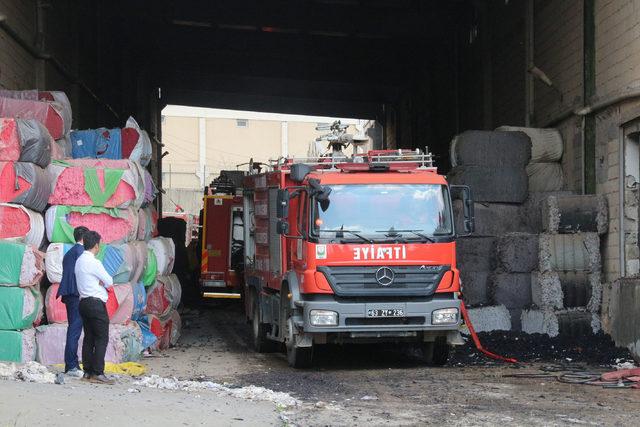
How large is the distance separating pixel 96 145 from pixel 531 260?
7018 millimetres

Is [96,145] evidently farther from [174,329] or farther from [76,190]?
[174,329]

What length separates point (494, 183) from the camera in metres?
16.0

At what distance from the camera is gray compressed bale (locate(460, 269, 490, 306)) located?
1545 centimetres

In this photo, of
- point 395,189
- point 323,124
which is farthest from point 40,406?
point 323,124

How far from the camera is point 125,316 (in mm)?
12648

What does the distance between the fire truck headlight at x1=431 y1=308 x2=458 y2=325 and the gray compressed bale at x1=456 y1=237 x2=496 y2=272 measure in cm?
328

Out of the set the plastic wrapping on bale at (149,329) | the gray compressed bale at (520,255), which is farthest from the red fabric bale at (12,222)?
the gray compressed bale at (520,255)

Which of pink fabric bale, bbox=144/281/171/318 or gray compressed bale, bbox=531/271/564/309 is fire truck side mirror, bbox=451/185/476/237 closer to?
gray compressed bale, bbox=531/271/564/309

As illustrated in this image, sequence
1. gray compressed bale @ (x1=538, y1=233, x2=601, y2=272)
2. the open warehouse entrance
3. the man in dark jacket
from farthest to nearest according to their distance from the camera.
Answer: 1. the open warehouse entrance
2. gray compressed bale @ (x1=538, y1=233, x2=601, y2=272)
3. the man in dark jacket

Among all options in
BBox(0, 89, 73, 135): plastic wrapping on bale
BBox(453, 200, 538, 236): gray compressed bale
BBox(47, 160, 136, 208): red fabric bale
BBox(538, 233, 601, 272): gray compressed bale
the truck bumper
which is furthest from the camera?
BBox(453, 200, 538, 236): gray compressed bale

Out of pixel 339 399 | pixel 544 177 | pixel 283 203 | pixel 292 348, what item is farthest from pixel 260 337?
pixel 544 177

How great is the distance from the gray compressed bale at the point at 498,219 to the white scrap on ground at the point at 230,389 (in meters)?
6.41

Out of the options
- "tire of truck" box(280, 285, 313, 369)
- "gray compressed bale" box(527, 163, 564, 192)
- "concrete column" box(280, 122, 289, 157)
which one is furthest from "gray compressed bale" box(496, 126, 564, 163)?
"concrete column" box(280, 122, 289, 157)

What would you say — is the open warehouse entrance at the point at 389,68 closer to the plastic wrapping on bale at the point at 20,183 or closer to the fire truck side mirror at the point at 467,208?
the fire truck side mirror at the point at 467,208
